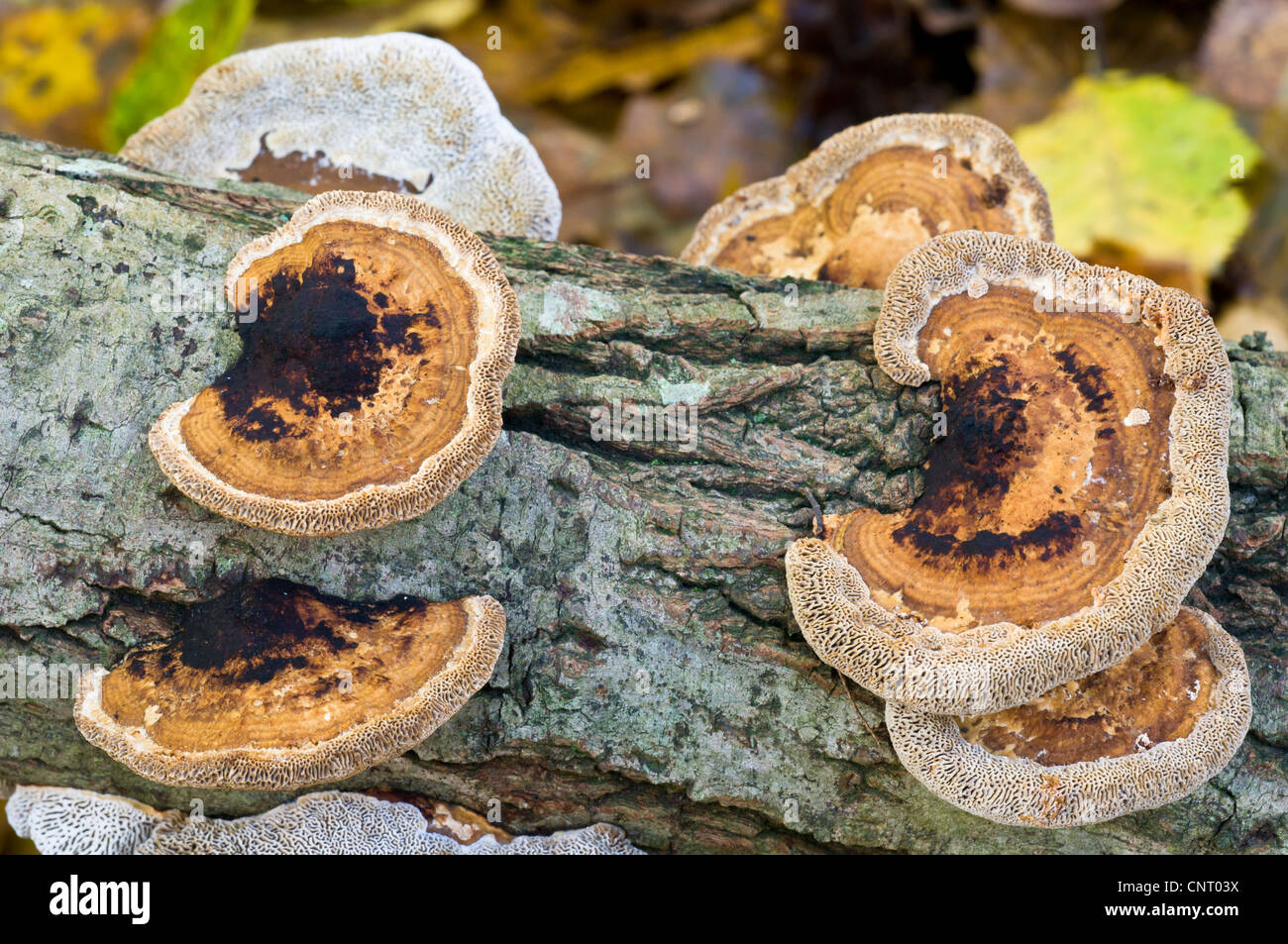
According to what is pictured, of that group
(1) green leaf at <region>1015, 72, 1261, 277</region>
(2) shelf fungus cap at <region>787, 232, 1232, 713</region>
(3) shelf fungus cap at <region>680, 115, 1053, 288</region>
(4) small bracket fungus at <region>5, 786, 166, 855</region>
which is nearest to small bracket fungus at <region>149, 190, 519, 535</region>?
(2) shelf fungus cap at <region>787, 232, 1232, 713</region>

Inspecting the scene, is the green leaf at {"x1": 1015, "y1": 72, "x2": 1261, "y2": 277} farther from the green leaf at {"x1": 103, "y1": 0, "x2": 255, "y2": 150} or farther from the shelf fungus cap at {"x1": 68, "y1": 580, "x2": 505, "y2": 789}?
the green leaf at {"x1": 103, "y1": 0, "x2": 255, "y2": 150}

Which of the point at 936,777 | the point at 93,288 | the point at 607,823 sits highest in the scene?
the point at 93,288

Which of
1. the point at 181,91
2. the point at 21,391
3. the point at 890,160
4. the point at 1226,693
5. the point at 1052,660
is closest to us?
the point at 1052,660

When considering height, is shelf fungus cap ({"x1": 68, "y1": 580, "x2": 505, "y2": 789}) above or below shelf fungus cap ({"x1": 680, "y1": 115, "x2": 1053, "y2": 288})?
below

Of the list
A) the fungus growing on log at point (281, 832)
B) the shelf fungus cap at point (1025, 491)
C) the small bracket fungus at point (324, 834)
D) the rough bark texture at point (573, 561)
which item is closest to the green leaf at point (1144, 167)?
the rough bark texture at point (573, 561)

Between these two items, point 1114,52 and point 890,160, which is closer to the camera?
point 890,160

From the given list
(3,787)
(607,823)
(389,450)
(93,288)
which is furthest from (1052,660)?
(3,787)

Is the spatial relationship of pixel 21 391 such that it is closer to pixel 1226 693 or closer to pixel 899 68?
pixel 1226 693
